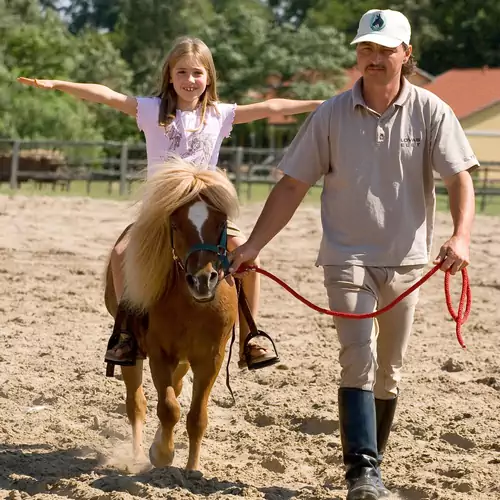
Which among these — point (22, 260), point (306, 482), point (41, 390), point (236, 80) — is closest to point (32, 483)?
point (306, 482)

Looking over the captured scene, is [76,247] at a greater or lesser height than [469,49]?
lesser

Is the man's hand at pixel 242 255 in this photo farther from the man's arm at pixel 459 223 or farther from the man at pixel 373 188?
the man's arm at pixel 459 223

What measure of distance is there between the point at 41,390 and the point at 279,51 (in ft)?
147

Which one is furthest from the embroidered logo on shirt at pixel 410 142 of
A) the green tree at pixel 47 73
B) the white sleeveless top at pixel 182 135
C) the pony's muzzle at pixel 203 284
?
the green tree at pixel 47 73

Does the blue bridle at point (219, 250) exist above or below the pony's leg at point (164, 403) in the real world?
above

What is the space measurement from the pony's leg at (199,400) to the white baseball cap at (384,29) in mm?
1579

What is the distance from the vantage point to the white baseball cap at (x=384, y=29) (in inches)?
168

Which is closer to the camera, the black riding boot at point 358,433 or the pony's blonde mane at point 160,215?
the black riding boot at point 358,433

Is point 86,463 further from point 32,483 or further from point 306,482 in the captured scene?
point 306,482

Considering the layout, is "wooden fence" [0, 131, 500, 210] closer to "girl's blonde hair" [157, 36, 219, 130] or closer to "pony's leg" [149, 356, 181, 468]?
"girl's blonde hair" [157, 36, 219, 130]

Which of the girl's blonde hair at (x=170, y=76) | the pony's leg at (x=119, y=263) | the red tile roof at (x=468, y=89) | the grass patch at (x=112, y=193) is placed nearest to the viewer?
the pony's leg at (x=119, y=263)

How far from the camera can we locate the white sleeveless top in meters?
5.34

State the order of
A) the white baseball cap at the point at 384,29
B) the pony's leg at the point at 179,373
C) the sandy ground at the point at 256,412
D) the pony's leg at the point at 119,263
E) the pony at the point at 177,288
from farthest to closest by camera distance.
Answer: the pony's leg at the point at 179,373 < the pony's leg at the point at 119,263 < the sandy ground at the point at 256,412 < the pony at the point at 177,288 < the white baseball cap at the point at 384,29

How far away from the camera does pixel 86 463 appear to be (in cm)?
518
